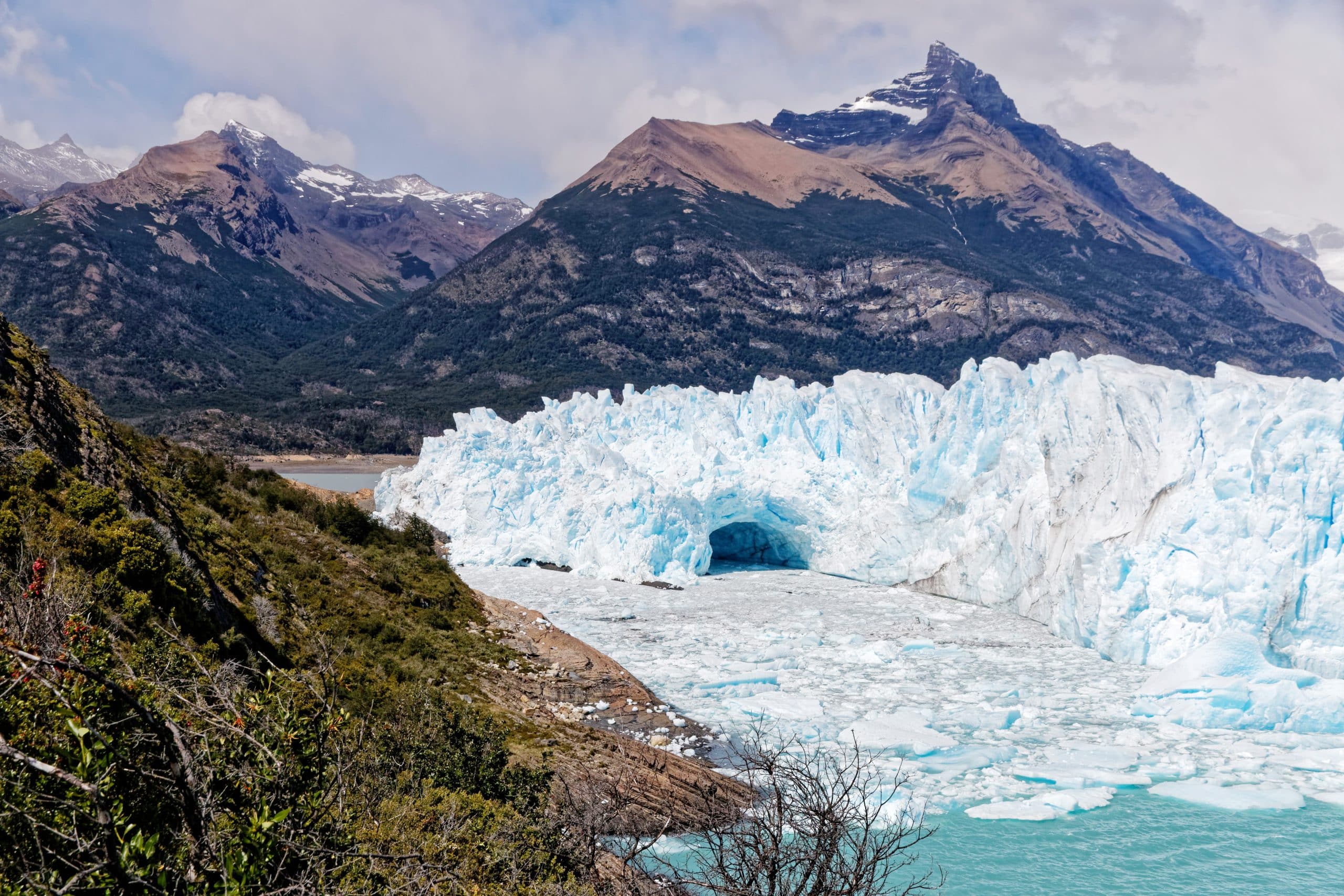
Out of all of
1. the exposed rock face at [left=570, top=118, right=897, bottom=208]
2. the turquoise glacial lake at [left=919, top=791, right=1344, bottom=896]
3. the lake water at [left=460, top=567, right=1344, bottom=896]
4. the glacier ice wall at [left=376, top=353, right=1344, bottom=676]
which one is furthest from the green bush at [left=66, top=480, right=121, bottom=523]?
the exposed rock face at [left=570, top=118, right=897, bottom=208]

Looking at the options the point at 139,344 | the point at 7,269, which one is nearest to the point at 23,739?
the point at 139,344

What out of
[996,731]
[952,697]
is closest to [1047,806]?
[996,731]

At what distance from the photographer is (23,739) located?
3.19 metres

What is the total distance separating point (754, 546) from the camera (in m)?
30.5

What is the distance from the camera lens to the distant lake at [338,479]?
50531mm

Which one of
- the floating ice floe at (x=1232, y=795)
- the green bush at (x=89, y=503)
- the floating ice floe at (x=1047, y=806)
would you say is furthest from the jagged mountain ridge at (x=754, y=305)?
the floating ice floe at (x=1232, y=795)

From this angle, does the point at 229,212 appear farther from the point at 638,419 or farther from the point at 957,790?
the point at 957,790

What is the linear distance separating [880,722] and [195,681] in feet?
35.3

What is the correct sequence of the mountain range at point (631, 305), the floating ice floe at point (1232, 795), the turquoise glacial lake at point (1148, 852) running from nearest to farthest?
1. the turquoise glacial lake at point (1148, 852)
2. the floating ice floe at point (1232, 795)
3. the mountain range at point (631, 305)

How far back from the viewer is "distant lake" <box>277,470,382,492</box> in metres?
50.5

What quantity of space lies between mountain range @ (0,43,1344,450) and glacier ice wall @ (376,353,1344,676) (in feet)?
148

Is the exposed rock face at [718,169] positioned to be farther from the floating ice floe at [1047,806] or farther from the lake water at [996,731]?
the floating ice floe at [1047,806]

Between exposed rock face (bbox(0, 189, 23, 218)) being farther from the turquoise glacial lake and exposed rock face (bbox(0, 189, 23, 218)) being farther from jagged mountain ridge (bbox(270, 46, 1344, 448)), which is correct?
the turquoise glacial lake

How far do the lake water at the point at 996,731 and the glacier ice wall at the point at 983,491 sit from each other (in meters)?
1.67
